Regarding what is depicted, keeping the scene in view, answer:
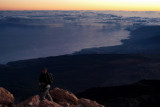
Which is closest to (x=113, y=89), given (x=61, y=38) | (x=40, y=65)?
(x=40, y=65)

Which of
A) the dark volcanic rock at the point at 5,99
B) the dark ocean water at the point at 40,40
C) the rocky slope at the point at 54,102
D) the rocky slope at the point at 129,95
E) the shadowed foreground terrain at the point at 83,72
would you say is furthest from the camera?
the dark ocean water at the point at 40,40

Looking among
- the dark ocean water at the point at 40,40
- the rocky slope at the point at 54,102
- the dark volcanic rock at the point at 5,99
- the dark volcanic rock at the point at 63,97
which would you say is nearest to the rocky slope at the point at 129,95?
the dark volcanic rock at the point at 63,97

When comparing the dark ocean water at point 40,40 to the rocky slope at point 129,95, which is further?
the dark ocean water at point 40,40

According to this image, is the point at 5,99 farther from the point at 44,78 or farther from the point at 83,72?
the point at 83,72

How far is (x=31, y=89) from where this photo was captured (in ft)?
145

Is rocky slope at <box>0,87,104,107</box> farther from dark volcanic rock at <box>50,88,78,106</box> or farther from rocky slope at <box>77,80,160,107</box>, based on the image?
rocky slope at <box>77,80,160,107</box>

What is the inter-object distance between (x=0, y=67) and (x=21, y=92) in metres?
28.6

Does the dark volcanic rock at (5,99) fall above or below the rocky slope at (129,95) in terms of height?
above

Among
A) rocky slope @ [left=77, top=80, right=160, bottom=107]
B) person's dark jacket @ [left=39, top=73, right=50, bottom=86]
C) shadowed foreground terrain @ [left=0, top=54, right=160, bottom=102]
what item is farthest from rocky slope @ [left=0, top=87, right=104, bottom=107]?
shadowed foreground terrain @ [left=0, top=54, right=160, bottom=102]

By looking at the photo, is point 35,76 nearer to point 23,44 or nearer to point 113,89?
point 113,89

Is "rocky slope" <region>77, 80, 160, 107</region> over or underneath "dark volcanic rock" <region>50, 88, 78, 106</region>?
underneath

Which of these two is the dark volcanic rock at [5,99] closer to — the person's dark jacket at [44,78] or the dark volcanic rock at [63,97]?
the dark volcanic rock at [63,97]

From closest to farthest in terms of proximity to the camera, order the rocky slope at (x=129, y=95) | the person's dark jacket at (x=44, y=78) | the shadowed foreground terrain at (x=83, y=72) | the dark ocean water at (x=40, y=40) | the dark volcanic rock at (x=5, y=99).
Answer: the person's dark jacket at (x=44, y=78) < the dark volcanic rock at (x=5, y=99) < the rocky slope at (x=129, y=95) < the shadowed foreground terrain at (x=83, y=72) < the dark ocean water at (x=40, y=40)

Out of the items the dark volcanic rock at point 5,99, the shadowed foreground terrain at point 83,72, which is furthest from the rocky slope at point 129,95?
the shadowed foreground terrain at point 83,72
